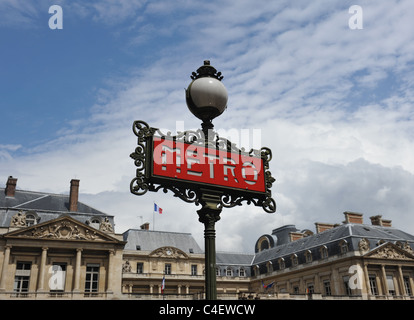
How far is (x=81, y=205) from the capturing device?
5097cm

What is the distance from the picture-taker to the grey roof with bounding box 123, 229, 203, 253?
63.0 metres

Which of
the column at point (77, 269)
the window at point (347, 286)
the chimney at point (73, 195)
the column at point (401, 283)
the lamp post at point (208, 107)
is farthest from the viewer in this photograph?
the column at point (401, 283)

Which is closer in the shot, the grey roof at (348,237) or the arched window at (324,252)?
the grey roof at (348,237)

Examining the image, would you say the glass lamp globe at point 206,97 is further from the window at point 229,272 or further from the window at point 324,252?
the window at point 229,272

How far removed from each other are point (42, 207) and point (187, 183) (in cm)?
4580

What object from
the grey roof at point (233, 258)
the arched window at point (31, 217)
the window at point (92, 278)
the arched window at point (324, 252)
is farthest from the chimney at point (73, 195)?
the arched window at point (324, 252)

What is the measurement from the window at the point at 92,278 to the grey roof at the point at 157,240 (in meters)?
14.9

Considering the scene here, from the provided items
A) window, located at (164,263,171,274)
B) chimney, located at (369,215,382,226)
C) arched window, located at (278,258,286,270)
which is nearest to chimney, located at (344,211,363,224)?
chimney, located at (369,215,382,226)

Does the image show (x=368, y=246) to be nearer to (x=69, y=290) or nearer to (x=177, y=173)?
(x=69, y=290)

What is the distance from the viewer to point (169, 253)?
62.8 meters

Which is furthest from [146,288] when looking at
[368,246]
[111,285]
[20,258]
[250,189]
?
[250,189]

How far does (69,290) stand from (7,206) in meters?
12.1

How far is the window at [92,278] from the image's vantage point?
150 feet

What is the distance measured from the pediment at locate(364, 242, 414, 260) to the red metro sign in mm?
49599
